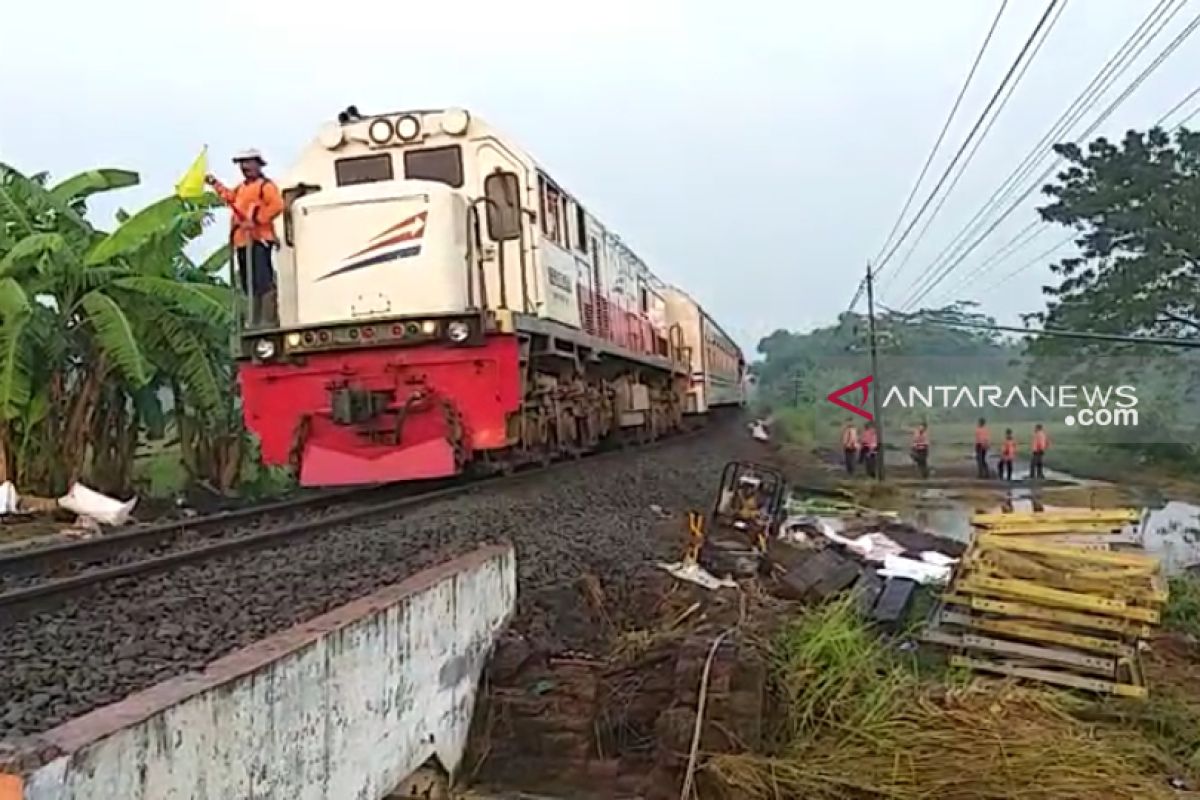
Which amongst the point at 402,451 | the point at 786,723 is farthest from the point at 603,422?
the point at 786,723

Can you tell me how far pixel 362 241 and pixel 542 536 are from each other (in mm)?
3515

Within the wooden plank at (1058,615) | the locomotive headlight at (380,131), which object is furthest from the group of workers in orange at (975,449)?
the wooden plank at (1058,615)

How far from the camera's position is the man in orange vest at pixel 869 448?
24.4 metres

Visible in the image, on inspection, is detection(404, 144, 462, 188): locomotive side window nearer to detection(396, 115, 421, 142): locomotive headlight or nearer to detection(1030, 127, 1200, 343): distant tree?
detection(396, 115, 421, 142): locomotive headlight

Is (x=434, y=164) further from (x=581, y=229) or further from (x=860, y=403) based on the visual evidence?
(x=860, y=403)

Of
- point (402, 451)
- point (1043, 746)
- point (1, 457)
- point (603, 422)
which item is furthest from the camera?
point (603, 422)

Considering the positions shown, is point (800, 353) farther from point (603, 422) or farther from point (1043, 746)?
point (1043, 746)

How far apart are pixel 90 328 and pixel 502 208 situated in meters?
4.99

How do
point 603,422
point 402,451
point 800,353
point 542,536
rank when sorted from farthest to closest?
point 800,353
point 603,422
point 402,451
point 542,536

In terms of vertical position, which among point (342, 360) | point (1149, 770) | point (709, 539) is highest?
point (342, 360)

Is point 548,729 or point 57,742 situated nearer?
point 57,742

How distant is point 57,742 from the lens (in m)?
2.72

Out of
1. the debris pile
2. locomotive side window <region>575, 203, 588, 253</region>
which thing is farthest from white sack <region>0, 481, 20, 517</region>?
the debris pile

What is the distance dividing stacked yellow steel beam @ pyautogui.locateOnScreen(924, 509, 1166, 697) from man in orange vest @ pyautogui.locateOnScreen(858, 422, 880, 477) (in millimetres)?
16655
